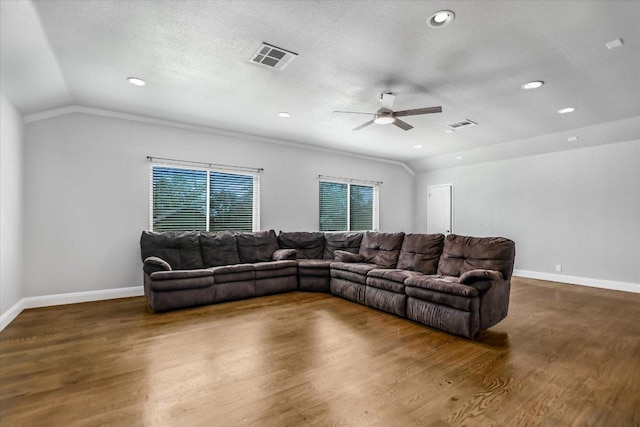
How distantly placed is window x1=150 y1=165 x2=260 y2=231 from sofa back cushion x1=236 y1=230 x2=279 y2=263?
0.51 meters

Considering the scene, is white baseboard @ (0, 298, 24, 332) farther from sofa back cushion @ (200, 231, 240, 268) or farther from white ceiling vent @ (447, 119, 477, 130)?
white ceiling vent @ (447, 119, 477, 130)

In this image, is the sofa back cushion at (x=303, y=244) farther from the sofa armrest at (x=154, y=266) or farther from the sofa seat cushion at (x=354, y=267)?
the sofa armrest at (x=154, y=266)

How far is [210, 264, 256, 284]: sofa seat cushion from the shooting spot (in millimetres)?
4340

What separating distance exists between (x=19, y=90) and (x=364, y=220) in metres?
6.64

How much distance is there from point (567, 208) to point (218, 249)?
6.73 meters

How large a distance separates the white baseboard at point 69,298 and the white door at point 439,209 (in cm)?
711

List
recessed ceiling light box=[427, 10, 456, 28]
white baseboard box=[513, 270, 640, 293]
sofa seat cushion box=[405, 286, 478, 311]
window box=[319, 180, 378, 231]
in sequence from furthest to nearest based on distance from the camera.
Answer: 1. window box=[319, 180, 378, 231]
2. white baseboard box=[513, 270, 640, 293]
3. sofa seat cushion box=[405, 286, 478, 311]
4. recessed ceiling light box=[427, 10, 456, 28]

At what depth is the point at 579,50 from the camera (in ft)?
9.21

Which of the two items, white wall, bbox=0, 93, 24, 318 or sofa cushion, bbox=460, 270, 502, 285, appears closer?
sofa cushion, bbox=460, 270, 502, 285

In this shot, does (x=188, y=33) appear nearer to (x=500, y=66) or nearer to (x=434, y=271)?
(x=500, y=66)

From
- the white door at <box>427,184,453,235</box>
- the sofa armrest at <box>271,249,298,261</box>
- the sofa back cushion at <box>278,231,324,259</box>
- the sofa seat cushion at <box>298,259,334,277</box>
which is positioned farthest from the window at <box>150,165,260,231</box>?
the white door at <box>427,184,453,235</box>

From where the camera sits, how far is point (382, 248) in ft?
16.1

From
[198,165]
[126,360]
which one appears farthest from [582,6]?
[198,165]

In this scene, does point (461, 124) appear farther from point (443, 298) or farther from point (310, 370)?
point (310, 370)
